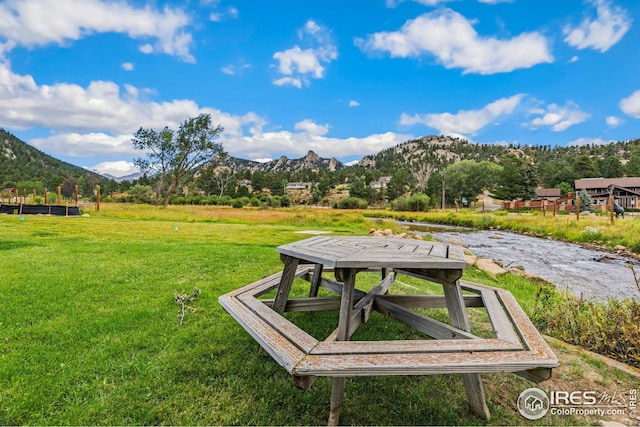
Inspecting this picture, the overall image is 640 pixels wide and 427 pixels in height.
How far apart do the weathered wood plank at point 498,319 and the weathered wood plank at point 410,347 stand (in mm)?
144

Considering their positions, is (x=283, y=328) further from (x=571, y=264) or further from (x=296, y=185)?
(x=296, y=185)

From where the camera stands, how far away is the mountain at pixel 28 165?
65.8 m

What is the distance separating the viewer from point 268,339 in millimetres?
1917

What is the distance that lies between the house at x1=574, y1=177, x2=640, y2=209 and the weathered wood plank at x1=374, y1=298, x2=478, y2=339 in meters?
54.7

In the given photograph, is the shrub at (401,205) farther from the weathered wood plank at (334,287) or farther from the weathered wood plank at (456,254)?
the weathered wood plank at (456,254)

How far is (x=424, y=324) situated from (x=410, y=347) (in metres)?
→ 0.72

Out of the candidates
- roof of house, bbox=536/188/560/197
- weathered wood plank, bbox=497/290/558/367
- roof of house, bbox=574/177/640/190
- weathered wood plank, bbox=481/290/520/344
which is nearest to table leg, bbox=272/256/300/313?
weathered wood plank, bbox=481/290/520/344

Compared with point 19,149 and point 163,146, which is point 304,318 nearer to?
point 163,146

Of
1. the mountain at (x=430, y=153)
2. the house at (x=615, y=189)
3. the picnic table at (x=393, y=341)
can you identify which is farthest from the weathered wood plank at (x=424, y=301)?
the mountain at (x=430, y=153)

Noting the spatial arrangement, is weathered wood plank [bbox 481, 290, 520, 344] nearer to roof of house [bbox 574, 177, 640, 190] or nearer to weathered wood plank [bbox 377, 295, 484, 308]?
weathered wood plank [bbox 377, 295, 484, 308]

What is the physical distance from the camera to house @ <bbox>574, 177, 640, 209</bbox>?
42875mm

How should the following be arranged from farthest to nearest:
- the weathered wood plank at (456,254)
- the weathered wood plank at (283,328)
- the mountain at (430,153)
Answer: the mountain at (430,153) < the weathered wood plank at (456,254) < the weathered wood plank at (283,328)

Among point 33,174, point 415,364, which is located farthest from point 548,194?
point 33,174

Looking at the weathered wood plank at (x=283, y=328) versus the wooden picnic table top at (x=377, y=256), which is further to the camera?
the wooden picnic table top at (x=377, y=256)
